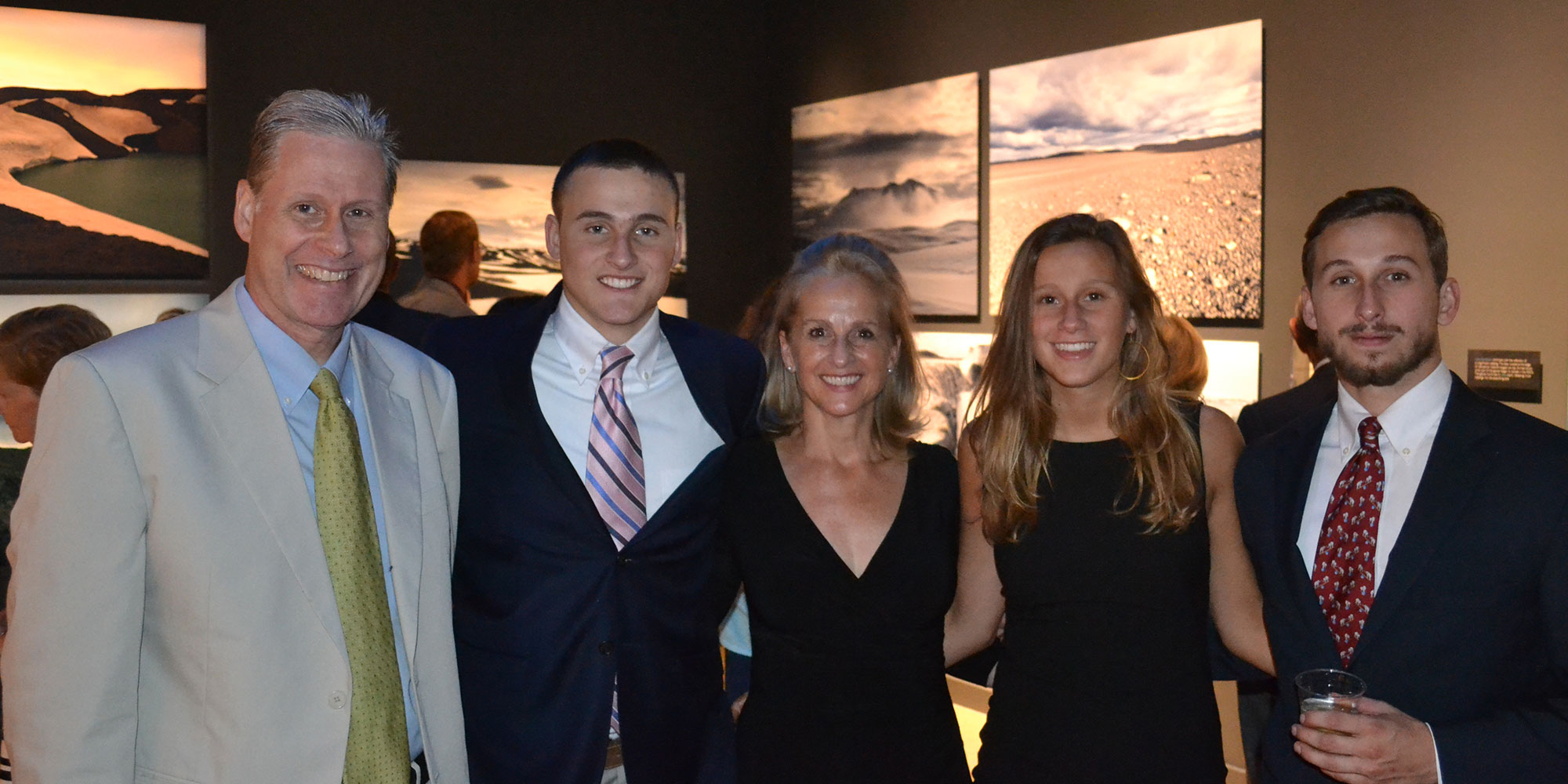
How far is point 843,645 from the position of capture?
2402mm

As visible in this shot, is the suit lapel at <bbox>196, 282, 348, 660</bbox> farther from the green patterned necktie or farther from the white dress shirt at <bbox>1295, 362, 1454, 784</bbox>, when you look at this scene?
the white dress shirt at <bbox>1295, 362, 1454, 784</bbox>

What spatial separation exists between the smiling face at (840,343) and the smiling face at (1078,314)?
35cm

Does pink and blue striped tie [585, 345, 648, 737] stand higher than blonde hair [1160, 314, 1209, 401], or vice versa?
blonde hair [1160, 314, 1209, 401]

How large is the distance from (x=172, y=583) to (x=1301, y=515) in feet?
6.27

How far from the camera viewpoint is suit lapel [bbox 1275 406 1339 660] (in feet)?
6.62

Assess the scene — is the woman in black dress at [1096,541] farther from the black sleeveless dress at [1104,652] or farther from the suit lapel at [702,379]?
the suit lapel at [702,379]

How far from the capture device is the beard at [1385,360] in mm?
2014

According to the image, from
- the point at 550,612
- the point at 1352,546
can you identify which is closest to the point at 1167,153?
the point at 1352,546

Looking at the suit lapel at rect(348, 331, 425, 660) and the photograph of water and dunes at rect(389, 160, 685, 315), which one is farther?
the photograph of water and dunes at rect(389, 160, 685, 315)

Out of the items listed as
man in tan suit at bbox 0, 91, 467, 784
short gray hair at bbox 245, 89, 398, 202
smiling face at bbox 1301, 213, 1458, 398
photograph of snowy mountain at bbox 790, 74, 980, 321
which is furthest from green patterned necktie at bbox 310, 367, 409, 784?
photograph of snowy mountain at bbox 790, 74, 980, 321

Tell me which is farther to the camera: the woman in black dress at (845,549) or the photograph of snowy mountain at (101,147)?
the photograph of snowy mountain at (101,147)

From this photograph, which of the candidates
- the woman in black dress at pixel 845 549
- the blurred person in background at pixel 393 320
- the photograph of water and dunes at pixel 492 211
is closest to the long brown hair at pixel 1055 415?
the woman in black dress at pixel 845 549

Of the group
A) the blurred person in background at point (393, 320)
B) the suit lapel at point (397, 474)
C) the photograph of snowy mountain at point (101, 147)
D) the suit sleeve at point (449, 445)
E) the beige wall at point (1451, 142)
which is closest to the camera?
the suit lapel at point (397, 474)

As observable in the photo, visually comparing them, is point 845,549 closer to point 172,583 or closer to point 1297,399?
point 172,583
